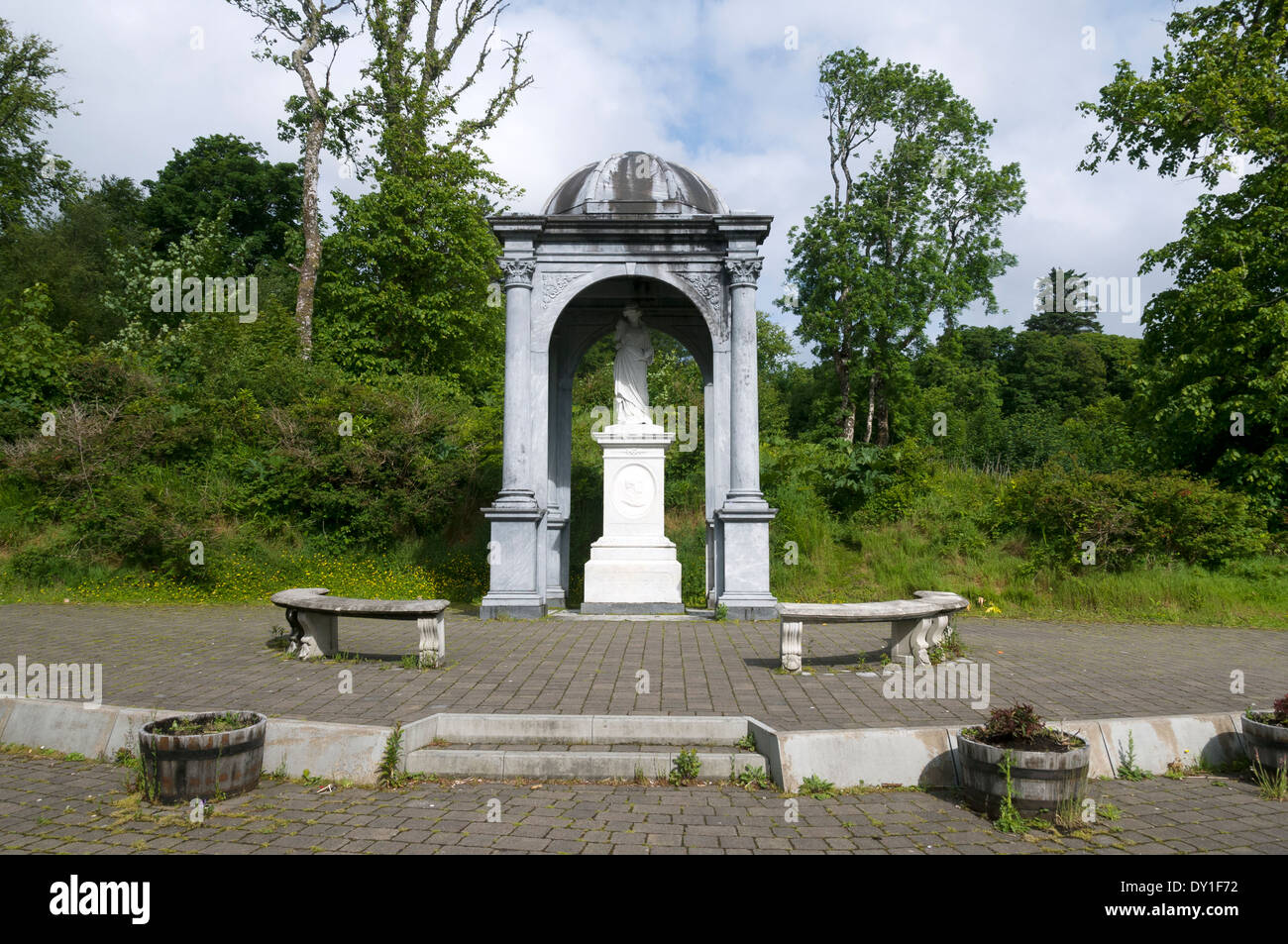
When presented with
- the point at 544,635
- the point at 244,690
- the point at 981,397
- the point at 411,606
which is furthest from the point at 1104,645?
the point at 981,397

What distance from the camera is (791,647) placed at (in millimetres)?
7770

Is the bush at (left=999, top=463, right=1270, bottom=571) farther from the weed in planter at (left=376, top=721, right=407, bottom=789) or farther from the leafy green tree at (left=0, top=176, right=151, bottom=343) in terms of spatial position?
the leafy green tree at (left=0, top=176, right=151, bottom=343)

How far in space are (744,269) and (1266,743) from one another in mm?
9222

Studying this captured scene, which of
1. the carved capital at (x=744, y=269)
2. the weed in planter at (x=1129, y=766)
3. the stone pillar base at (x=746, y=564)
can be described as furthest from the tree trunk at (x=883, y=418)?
the weed in planter at (x=1129, y=766)

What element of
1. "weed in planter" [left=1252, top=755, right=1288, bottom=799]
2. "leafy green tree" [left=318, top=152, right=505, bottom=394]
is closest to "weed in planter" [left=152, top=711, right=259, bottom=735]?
"weed in planter" [left=1252, top=755, right=1288, bottom=799]

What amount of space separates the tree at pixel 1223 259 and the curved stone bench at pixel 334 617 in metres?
14.5

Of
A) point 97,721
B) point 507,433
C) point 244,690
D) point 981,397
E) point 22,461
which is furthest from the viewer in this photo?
point 981,397

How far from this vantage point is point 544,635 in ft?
32.8

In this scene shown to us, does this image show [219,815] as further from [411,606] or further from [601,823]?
[411,606]

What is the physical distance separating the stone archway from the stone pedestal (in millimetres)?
793

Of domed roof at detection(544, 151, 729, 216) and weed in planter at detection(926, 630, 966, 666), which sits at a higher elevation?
domed roof at detection(544, 151, 729, 216)

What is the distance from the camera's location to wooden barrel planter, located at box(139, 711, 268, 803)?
4.47 m

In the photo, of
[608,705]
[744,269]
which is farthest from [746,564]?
[608,705]

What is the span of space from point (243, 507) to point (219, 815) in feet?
38.9
